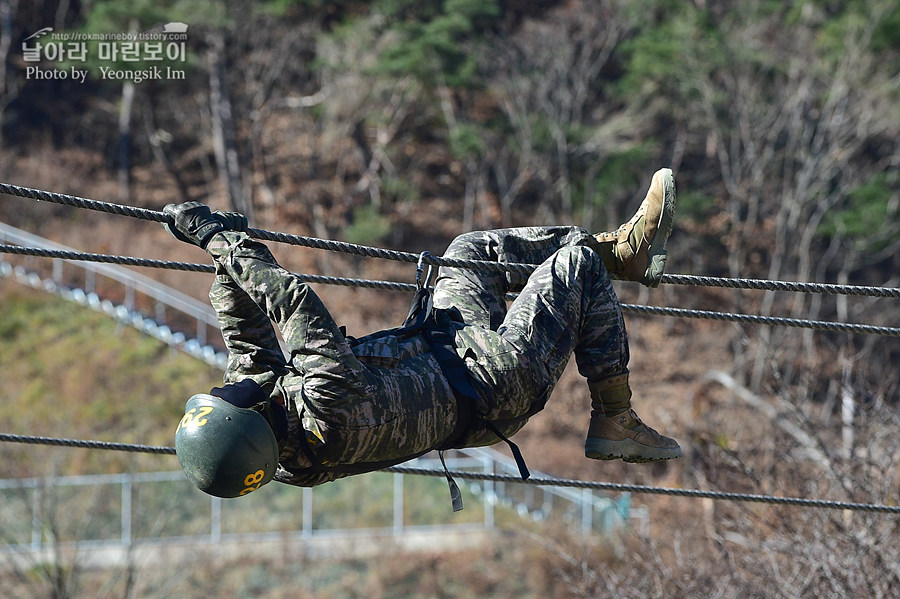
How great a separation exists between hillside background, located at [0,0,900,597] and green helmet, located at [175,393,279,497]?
58.6 feet

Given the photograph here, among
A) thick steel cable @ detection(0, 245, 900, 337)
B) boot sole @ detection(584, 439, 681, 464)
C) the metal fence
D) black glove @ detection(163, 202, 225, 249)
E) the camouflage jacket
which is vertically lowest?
the metal fence

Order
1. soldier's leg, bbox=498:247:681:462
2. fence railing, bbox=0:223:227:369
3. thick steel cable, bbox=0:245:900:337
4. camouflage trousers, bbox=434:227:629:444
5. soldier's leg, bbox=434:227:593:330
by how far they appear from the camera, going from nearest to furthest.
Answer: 1. camouflage trousers, bbox=434:227:629:444
2. soldier's leg, bbox=498:247:681:462
3. soldier's leg, bbox=434:227:593:330
4. thick steel cable, bbox=0:245:900:337
5. fence railing, bbox=0:223:227:369

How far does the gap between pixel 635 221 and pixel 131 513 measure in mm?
15006

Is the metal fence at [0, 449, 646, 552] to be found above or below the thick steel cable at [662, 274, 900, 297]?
below

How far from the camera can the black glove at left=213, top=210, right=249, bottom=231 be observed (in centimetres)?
408

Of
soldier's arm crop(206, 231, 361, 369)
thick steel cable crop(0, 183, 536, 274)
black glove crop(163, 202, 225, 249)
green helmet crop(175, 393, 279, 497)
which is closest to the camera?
green helmet crop(175, 393, 279, 497)

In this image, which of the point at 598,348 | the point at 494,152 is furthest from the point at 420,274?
the point at 494,152

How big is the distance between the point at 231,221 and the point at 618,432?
183 centimetres

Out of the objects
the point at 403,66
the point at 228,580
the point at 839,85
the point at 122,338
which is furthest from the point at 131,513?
the point at 839,85

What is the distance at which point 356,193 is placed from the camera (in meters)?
31.5

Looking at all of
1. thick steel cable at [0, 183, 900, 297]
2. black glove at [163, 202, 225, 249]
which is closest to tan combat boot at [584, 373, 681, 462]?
thick steel cable at [0, 183, 900, 297]

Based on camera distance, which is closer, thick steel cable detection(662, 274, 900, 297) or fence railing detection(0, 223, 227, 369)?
thick steel cable detection(662, 274, 900, 297)

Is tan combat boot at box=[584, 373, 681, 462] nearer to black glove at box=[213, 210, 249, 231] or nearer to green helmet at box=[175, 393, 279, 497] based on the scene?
green helmet at box=[175, 393, 279, 497]

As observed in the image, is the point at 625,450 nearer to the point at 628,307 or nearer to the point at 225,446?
the point at 628,307
